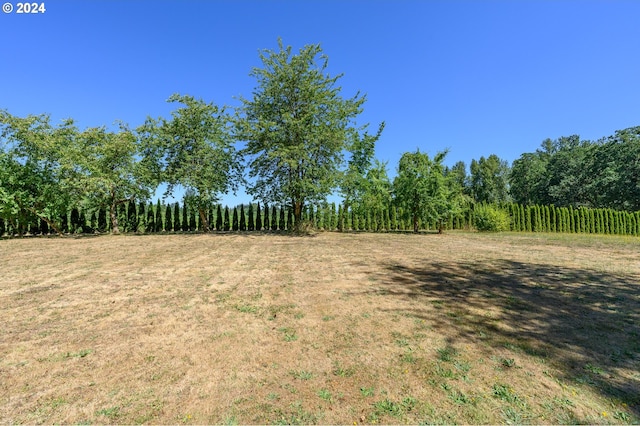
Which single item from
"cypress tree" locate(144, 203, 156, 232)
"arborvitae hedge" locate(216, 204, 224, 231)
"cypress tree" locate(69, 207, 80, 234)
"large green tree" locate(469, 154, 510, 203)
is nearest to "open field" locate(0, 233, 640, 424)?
"cypress tree" locate(144, 203, 156, 232)

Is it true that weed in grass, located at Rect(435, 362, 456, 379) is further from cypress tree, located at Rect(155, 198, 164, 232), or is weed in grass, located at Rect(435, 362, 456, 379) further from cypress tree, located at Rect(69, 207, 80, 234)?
cypress tree, located at Rect(69, 207, 80, 234)

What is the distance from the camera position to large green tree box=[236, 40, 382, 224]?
1672 cm

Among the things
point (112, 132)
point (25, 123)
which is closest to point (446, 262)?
point (112, 132)

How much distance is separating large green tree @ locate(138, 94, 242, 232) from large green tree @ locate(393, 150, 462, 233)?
11784mm

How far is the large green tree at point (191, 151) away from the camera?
17656mm

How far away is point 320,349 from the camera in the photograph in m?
2.95

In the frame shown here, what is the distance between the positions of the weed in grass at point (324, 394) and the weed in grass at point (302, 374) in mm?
202

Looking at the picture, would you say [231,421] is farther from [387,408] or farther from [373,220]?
[373,220]

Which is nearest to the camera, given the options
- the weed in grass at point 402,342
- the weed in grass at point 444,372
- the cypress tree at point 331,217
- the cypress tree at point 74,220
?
the weed in grass at point 444,372

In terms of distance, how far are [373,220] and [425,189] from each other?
7018mm

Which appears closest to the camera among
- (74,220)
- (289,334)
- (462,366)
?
(462,366)

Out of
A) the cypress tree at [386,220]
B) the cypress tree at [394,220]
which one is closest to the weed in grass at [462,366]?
the cypress tree at [394,220]

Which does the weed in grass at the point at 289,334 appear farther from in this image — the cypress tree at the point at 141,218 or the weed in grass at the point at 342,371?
the cypress tree at the point at 141,218

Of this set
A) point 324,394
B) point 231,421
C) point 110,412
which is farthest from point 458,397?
point 110,412
